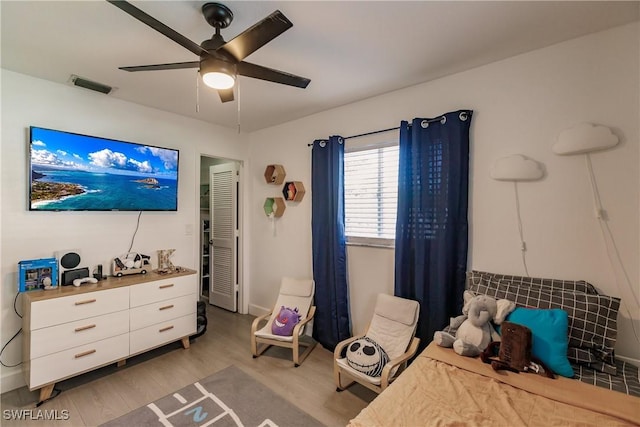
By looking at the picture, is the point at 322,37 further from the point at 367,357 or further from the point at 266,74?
the point at 367,357

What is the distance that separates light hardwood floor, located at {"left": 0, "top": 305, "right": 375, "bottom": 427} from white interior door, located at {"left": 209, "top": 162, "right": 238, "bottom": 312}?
106 cm

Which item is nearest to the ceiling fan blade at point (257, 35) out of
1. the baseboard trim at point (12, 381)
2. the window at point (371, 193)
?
the window at point (371, 193)

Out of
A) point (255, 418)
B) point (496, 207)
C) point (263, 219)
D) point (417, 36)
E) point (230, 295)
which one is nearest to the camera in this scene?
point (417, 36)

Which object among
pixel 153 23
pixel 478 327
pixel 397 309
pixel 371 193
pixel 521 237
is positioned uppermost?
pixel 153 23

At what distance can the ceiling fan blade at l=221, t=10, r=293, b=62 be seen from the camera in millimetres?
1289

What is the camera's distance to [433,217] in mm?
2420

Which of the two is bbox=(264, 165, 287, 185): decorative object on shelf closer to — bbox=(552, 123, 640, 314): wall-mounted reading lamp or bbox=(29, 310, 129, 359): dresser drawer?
bbox=(29, 310, 129, 359): dresser drawer

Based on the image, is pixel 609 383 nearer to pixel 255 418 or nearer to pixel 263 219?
pixel 255 418

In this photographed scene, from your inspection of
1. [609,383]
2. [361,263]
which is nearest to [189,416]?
[361,263]

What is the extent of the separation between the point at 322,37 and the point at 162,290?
2.69 meters

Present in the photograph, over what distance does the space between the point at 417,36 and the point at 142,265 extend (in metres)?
3.25

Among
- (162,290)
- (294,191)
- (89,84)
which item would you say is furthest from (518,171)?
(89,84)

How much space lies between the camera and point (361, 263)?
297 centimetres

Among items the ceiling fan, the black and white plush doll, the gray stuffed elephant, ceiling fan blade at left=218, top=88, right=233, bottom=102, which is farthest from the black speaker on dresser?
the gray stuffed elephant
